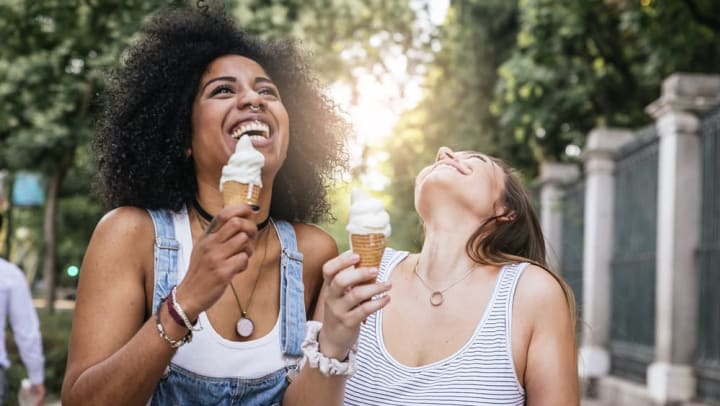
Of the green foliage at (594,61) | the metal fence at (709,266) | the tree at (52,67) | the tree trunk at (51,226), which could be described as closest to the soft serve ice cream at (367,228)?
the metal fence at (709,266)

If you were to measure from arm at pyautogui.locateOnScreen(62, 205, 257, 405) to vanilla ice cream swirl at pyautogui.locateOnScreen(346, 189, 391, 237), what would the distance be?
14.7 inches

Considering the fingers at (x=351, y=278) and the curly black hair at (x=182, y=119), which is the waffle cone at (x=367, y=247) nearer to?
the fingers at (x=351, y=278)

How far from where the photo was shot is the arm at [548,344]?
10.0 feet

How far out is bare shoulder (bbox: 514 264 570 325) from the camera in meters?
3.18

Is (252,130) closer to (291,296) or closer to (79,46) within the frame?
(291,296)

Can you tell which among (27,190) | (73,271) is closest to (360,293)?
(73,271)

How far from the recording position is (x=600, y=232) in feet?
43.0

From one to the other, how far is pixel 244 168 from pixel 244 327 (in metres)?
0.54

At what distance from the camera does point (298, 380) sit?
8.56 feet

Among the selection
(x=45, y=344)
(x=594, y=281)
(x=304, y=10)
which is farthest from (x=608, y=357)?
(x=45, y=344)

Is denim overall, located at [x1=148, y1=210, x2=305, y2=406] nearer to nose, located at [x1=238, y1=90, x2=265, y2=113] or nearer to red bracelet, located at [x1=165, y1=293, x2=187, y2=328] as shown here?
red bracelet, located at [x1=165, y1=293, x2=187, y2=328]

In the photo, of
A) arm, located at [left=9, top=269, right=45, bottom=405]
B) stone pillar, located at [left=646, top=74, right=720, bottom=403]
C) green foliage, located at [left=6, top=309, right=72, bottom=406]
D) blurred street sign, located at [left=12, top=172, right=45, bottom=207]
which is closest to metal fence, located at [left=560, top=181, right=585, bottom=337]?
stone pillar, located at [left=646, top=74, right=720, bottom=403]

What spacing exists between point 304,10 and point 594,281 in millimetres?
5431

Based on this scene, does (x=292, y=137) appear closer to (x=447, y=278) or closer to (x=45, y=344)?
(x=447, y=278)
